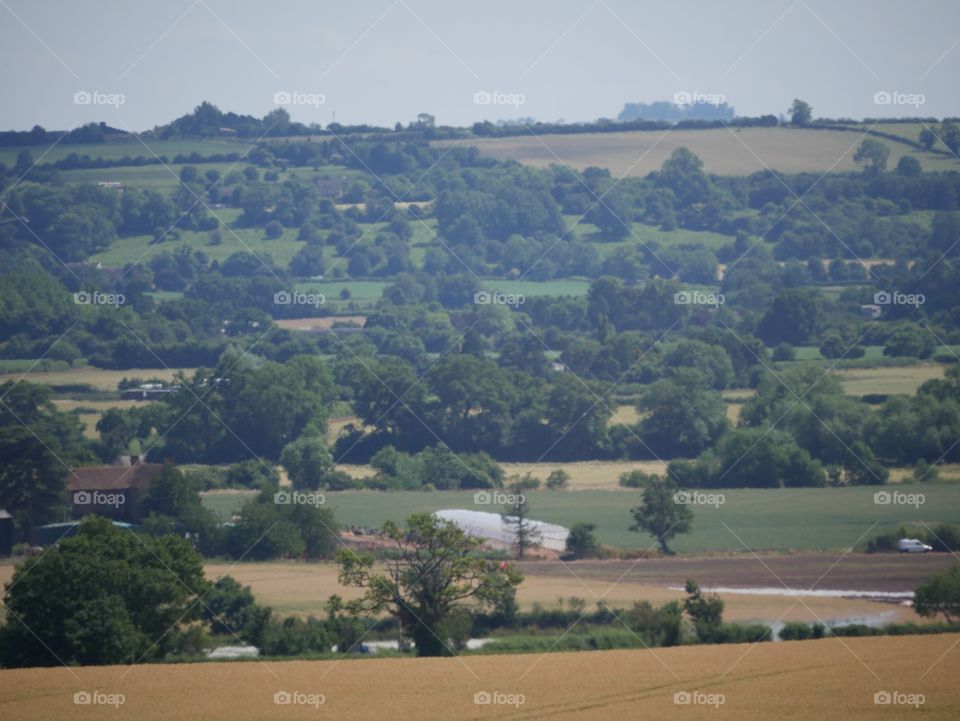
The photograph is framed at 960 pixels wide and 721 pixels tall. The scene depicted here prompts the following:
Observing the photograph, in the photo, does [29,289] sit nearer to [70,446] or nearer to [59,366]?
[59,366]

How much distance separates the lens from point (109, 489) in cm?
5822

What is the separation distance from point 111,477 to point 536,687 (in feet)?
104

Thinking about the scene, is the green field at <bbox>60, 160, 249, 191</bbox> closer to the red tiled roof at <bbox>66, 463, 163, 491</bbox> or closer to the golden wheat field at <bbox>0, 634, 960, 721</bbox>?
the red tiled roof at <bbox>66, 463, 163, 491</bbox>

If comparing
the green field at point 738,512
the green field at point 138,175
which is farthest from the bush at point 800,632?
the green field at point 138,175

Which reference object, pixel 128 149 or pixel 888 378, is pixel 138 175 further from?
pixel 888 378

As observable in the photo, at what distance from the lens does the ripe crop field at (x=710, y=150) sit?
16262cm

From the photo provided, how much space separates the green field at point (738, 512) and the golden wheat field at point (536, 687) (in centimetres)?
1827

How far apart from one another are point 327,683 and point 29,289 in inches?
3486

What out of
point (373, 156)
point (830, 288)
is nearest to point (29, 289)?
point (830, 288)

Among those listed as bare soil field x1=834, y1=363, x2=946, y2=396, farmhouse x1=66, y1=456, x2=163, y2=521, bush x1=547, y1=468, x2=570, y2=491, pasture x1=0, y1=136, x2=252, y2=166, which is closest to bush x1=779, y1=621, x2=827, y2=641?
farmhouse x1=66, y1=456, x2=163, y2=521

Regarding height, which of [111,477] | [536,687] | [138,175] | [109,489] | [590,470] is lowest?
[536,687]

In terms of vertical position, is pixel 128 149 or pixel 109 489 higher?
pixel 128 149

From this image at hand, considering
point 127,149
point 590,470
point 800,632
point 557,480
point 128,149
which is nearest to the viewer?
point 800,632

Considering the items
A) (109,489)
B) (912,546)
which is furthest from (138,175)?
(912,546)
